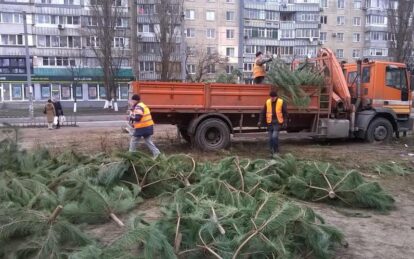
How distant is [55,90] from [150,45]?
44.0 feet

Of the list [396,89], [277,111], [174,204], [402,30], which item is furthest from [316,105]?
[402,30]

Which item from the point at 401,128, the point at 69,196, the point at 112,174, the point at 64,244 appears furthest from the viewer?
the point at 401,128

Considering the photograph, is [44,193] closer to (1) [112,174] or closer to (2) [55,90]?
(1) [112,174]

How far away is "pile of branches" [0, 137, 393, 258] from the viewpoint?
3.92m

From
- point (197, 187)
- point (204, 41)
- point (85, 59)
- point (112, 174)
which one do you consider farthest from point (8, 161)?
point (204, 41)

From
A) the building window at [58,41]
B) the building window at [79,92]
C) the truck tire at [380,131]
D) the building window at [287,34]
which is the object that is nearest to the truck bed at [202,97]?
the truck tire at [380,131]

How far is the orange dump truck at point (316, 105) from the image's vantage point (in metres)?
11.7

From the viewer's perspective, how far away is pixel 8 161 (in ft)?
24.3

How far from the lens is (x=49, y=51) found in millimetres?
55281

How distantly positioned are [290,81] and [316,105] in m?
1.23

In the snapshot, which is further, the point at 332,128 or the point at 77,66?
the point at 77,66

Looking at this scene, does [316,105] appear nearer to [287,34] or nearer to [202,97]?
[202,97]

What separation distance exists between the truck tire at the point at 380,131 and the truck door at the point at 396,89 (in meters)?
0.53

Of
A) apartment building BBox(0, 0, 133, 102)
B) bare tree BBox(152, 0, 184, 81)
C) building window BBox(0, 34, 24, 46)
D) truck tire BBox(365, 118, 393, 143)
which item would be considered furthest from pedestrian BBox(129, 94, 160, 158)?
building window BBox(0, 34, 24, 46)
